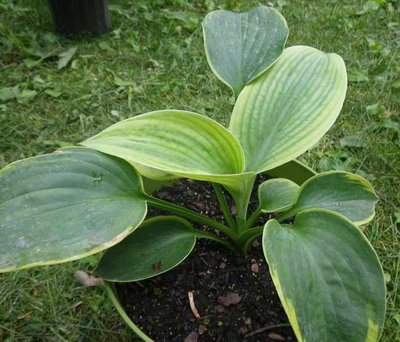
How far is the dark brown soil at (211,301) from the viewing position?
2.75 feet

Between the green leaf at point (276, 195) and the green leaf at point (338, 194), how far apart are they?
0.08ft

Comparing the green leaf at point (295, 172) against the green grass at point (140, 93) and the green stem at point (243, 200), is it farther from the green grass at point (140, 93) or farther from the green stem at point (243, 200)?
the green grass at point (140, 93)

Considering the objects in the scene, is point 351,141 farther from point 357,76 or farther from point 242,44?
point 242,44

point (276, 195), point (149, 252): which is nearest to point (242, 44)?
point (276, 195)

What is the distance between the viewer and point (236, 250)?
3.01ft

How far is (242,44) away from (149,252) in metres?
0.40

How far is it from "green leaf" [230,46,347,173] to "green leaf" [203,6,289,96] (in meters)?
0.03

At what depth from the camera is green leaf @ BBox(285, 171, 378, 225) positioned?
742 millimetres

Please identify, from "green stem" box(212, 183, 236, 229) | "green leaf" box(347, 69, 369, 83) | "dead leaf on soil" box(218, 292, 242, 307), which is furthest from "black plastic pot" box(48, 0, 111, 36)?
"dead leaf on soil" box(218, 292, 242, 307)

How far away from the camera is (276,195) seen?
815 mm

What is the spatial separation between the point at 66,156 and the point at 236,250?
0.37 metres

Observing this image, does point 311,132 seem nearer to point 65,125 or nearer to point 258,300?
point 258,300

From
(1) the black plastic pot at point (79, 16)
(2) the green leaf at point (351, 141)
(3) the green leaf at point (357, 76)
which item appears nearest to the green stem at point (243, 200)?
(2) the green leaf at point (351, 141)

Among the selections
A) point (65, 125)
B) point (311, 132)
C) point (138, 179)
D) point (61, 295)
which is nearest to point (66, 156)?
point (138, 179)
